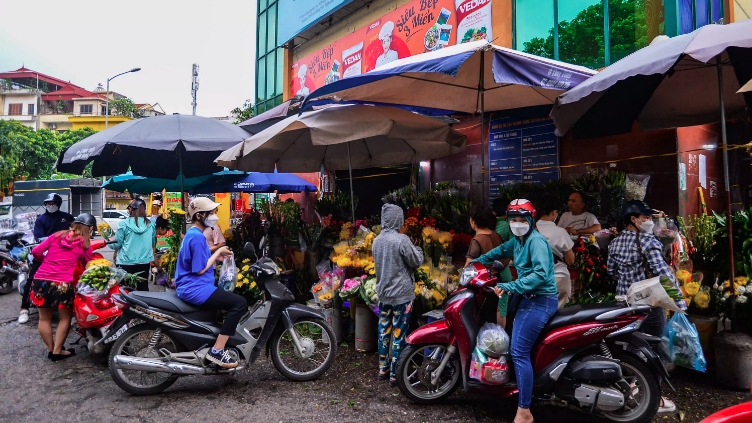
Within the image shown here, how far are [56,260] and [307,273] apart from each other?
3.47m

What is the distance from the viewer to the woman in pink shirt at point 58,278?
17.3 ft

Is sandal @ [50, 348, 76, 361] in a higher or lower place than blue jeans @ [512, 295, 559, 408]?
lower

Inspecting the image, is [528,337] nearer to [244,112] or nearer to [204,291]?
[204,291]

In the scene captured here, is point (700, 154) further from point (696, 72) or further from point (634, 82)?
point (634, 82)

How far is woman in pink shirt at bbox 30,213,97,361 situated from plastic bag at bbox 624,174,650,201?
627 centimetres

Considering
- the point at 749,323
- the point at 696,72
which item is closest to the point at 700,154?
the point at 696,72

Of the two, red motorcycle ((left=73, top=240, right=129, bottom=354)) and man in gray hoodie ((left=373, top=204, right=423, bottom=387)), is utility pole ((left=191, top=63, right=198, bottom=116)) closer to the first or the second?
red motorcycle ((left=73, top=240, right=129, bottom=354))

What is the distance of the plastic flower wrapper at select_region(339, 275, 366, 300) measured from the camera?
5531 mm

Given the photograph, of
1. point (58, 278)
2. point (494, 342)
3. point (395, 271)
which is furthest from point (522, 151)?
point (58, 278)

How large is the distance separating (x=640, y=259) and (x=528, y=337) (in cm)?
149

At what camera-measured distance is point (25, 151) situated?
1169 inches

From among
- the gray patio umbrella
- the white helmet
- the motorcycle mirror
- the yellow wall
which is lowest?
the motorcycle mirror

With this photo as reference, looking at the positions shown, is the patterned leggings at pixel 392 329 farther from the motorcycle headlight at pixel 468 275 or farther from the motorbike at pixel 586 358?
the motorcycle headlight at pixel 468 275

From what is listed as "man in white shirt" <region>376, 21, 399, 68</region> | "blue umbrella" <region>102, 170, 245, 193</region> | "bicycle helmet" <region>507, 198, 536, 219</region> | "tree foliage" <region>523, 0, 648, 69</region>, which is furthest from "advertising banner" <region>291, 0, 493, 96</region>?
"bicycle helmet" <region>507, 198, 536, 219</region>
